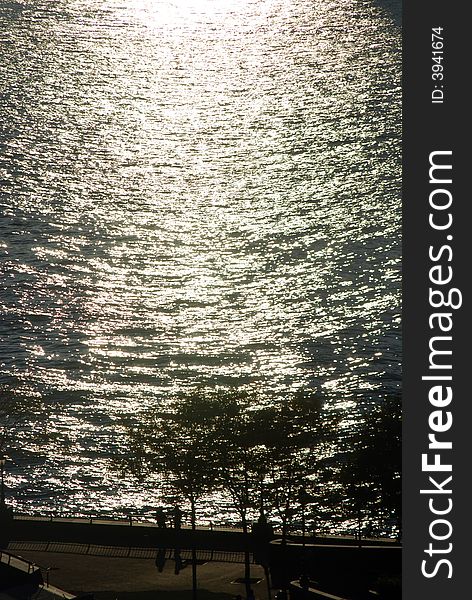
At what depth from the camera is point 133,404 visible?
14575cm

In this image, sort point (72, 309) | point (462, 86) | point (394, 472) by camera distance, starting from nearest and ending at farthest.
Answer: point (462, 86) < point (394, 472) < point (72, 309)

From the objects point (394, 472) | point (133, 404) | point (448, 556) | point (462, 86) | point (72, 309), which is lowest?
point (448, 556)

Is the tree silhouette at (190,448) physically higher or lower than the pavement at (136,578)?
higher

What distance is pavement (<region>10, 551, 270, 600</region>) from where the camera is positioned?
73.8 m

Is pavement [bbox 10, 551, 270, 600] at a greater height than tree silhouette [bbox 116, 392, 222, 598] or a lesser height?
lesser

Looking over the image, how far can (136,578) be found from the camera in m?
77.3

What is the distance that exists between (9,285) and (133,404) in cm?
3692

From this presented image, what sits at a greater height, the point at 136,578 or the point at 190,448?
the point at 190,448

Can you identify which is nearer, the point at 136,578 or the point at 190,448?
the point at 136,578

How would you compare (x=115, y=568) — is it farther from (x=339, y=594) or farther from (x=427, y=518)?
(x=427, y=518)

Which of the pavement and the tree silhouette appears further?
the tree silhouette

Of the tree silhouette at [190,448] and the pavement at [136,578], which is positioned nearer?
the pavement at [136,578]

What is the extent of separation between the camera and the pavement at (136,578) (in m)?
73.8

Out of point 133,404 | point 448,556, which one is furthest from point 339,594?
point 133,404
